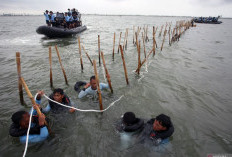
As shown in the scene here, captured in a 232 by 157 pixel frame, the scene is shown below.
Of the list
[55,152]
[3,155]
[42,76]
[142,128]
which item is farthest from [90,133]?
[42,76]

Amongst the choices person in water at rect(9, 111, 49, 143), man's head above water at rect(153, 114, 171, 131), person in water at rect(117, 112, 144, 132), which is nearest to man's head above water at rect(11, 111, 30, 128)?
person in water at rect(9, 111, 49, 143)

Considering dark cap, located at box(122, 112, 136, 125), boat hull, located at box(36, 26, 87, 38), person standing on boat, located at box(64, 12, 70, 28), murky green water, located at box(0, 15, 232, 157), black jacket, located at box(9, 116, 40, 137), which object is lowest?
murky green water, located at box(0, 15, 232, 157)

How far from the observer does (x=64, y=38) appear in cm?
2164

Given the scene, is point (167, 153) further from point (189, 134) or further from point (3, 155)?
point (3, 155)

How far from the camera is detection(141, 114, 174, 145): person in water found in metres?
3.41

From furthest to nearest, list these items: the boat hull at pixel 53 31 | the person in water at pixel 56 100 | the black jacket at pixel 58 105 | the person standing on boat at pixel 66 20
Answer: the person standing on boat at pixel 66 20 < the boat hull at pixel 53 31 < the black jacket at pixel 58 105 < the person in water at pixel 56 100

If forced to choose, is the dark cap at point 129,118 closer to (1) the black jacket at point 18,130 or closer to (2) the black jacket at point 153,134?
(2) the black jacket at point 153,134

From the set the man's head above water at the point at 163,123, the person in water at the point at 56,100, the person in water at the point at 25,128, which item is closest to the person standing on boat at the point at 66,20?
the person in water at the point at 56,100

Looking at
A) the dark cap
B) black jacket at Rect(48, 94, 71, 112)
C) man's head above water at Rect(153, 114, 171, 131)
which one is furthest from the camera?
black jacket at Rect(48, 94, 71, 112)

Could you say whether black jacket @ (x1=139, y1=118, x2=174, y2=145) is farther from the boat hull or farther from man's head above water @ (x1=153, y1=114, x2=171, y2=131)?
the boat hull

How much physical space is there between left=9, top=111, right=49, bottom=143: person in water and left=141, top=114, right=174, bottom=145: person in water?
2929 millimetres

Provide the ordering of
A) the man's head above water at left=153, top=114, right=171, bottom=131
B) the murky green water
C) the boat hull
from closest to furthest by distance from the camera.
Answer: the man's head above water at left=153, top=114, right=171, bottom=131, the murky green water, the boat hull

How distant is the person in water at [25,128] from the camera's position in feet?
11.6

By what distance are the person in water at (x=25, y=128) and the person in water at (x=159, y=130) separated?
293cm
